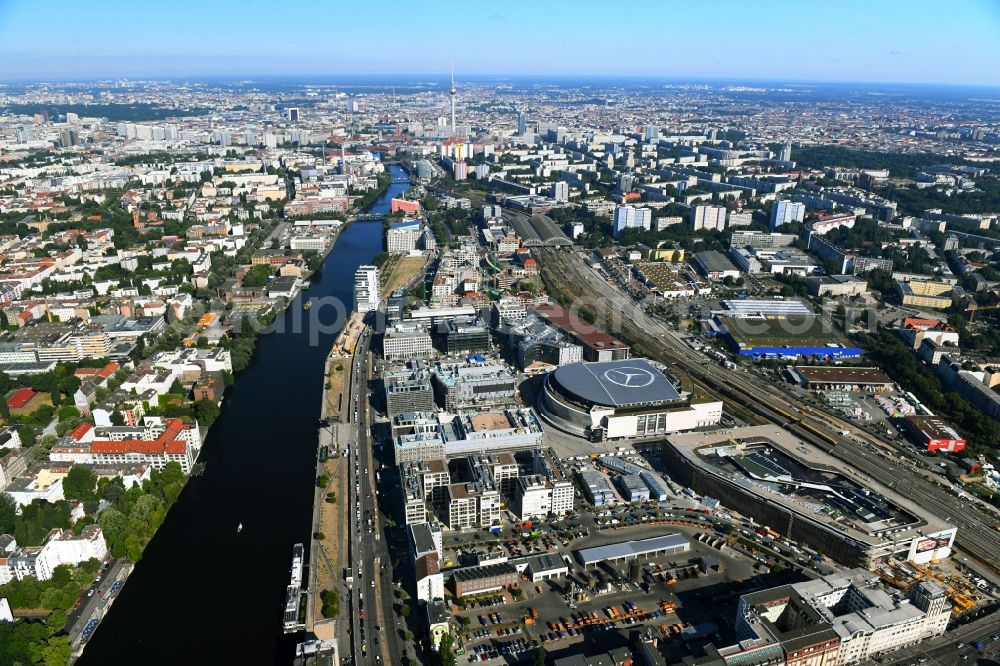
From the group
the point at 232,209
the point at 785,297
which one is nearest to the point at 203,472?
the point at 785,297

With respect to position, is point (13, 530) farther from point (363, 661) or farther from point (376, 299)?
point (376, 299)

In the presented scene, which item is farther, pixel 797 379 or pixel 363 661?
pixel 797 379

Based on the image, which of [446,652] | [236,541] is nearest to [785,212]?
[236,541]

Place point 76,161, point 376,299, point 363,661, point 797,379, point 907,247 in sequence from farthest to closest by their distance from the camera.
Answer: point 76,161
point 907,247
point 376,299
point 797,379
point 363,661

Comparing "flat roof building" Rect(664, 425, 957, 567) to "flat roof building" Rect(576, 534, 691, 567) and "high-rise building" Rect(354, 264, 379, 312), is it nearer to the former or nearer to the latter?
"flat roof building" Rect(576, 534, 691, 567)

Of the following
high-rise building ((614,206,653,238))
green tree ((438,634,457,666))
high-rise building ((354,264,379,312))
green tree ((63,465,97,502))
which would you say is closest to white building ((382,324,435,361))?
high-rise building ((354,264,379,312))

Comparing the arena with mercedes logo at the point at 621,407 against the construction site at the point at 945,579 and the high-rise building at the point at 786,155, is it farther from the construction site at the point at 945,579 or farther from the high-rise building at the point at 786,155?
the high-rise building at the point at 786,155

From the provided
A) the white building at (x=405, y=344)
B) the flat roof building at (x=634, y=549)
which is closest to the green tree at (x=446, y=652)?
the flat roof building at (x=634, y=549)
